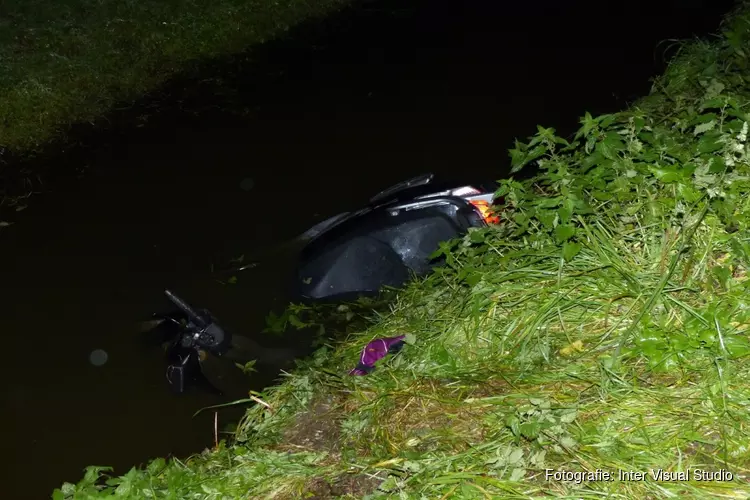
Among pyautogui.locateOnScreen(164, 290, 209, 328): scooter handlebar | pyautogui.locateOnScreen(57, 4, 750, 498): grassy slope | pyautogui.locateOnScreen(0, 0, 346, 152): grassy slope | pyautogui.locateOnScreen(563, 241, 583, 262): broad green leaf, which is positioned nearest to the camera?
pyautogui.locateOnScreen(57, 4, 750, 498): grassy slope

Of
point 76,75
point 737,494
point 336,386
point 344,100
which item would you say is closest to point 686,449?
point 737,494

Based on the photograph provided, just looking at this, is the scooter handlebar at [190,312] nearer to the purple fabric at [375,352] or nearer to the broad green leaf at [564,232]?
the purple fabric at [375,352]

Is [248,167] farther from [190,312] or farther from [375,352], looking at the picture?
[375,352]

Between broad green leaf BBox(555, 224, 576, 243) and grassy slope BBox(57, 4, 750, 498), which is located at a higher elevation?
broad green leaf BBox(555, 224, 576, 243)

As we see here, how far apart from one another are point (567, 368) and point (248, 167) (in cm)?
525

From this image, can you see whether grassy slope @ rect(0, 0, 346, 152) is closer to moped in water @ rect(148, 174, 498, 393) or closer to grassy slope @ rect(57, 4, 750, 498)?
moped in water @ rect(148, 174, 498, 393)

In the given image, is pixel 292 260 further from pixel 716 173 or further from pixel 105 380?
pixel 716 173

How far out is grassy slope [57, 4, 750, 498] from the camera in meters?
2.61

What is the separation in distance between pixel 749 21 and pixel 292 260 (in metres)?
5.16

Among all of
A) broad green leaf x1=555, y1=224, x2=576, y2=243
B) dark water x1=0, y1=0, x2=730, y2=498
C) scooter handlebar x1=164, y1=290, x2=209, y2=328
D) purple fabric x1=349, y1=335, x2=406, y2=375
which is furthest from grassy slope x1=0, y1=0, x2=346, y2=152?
broad green leaf x1=555, y1=224, x2=576, y2=243

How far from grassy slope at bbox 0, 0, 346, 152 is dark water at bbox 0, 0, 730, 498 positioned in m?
0.60

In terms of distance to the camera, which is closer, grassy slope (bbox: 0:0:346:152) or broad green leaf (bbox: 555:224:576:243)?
broad green leaf (bbox: 555:224:576:243)

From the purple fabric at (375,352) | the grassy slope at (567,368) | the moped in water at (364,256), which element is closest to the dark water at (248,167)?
the moped in water at (364,256)

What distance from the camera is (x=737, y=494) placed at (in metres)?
2.30
